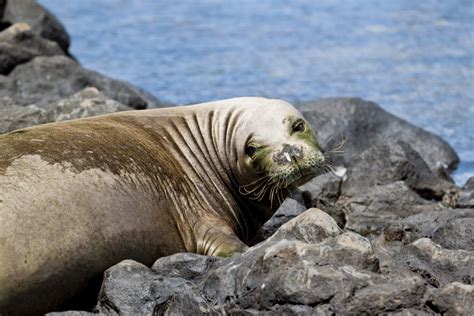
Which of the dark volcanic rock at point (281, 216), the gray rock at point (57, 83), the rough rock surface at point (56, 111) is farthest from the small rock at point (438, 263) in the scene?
the gray rock at point (57, 83)

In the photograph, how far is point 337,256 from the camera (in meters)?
5.22

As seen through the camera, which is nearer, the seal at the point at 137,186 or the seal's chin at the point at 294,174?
the seal at the point at 137,186

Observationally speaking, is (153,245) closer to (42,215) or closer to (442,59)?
(42,215)

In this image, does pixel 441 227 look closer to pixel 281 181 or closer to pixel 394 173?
pixel 281 181

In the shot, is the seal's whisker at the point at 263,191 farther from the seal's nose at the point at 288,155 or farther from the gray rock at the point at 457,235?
the gray rock at the point at 457,235

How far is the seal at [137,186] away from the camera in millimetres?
5746

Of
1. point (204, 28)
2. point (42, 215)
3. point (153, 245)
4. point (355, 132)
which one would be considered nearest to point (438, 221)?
point (153, 245)

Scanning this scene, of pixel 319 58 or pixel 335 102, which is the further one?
pixel 319 58

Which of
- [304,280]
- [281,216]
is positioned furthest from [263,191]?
[304,280]

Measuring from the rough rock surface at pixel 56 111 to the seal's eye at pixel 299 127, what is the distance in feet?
7.70

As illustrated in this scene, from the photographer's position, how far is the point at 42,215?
5805 mm

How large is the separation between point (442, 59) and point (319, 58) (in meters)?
1.85

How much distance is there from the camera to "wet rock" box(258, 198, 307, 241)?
7770 millimetres

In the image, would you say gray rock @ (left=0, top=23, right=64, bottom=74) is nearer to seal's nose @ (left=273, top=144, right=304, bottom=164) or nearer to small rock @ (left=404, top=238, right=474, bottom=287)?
seal's nose @ (left=273, top=144, right=304, bottom=164)
